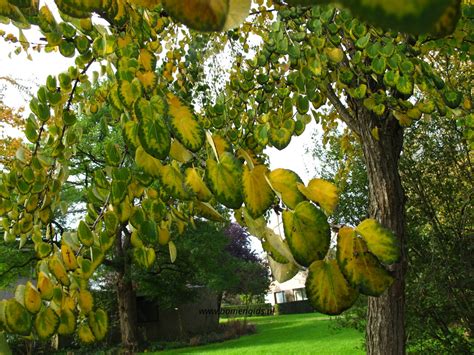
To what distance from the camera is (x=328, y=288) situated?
1.67ft

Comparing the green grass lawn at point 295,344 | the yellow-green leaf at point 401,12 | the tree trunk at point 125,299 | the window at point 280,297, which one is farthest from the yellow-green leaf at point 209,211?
the window at point 280,297

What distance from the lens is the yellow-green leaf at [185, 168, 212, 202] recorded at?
0.71m

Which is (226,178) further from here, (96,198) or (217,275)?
(217,275)

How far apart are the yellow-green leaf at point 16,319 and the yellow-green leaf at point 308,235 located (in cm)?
53

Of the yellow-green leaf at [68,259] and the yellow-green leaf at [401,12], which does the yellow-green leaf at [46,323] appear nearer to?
the yellow-green leaf at [68,259]

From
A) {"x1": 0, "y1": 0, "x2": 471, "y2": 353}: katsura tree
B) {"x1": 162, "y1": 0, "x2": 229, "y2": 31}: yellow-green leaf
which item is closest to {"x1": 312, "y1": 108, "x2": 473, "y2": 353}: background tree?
{"x1": 0, "y1": 0, "x2": 471, "y2": 353}: katsura tree

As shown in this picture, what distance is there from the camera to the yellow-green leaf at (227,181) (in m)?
0.55

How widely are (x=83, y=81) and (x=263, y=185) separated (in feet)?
3.71

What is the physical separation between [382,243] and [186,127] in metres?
0.29

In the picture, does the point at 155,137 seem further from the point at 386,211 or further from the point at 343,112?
the point at 343,112

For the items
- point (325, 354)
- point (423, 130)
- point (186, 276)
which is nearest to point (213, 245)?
point (186, 276)

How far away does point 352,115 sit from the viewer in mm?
3504

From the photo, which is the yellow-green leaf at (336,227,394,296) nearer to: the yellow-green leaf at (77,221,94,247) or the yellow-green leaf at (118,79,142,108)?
the yellow-green leaf at (118,79,142,108)

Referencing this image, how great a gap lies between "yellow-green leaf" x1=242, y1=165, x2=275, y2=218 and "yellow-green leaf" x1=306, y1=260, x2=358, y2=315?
0.09 meters
